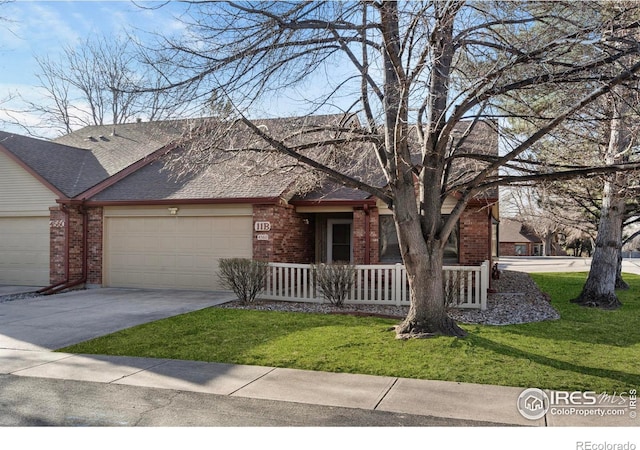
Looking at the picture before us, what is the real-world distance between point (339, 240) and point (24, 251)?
991cm

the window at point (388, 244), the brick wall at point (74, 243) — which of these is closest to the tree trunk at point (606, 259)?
the window at point (388, 244)

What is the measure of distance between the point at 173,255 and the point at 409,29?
10441mm

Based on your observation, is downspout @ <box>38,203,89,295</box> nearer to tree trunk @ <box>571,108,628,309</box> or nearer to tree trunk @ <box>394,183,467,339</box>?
tree trunk @ <box>394,183,467,339</box>

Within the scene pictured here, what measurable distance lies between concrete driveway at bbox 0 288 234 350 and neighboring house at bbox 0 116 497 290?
1.09 metres

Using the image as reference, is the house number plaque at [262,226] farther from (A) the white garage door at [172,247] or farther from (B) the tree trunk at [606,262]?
(B) the tree trunk at [606,262]

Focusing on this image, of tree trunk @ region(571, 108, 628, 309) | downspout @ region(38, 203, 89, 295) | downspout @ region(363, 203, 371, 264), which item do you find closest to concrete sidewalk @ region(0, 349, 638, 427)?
downspout @ region(363, 203, 371, 264)

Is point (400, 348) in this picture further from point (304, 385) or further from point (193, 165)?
point (193, 165)

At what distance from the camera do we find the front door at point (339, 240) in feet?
54.7

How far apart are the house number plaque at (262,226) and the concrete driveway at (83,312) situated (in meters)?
1.93

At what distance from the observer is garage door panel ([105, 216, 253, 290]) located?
14.7 m

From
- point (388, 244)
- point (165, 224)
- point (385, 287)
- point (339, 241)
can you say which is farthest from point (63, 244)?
point (385, 287)

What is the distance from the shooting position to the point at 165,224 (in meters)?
15.4

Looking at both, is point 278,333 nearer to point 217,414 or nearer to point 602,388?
point 217,414

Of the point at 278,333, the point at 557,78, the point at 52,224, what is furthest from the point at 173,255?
the point at 557,78
